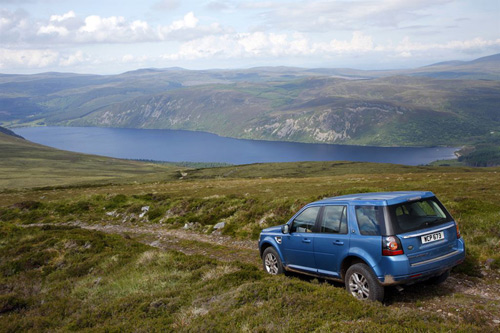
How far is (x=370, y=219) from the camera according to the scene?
9.82m

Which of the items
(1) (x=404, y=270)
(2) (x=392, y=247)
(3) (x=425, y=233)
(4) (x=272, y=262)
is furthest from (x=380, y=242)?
(4) (x=272, y=262)

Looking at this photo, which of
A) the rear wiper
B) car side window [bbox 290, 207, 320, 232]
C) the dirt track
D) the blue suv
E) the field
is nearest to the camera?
the field

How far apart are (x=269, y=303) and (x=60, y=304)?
24.1 ft

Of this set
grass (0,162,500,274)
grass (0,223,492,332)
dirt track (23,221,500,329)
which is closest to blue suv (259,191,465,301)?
dirt track (23,221,500,329)

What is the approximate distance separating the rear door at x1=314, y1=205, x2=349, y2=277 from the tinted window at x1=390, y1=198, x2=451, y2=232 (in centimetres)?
149

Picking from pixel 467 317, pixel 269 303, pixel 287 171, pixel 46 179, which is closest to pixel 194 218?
pixel 269 303

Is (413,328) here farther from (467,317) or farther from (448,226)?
(448,226)

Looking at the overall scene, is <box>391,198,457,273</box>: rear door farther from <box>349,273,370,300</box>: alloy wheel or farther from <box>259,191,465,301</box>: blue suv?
<box>349,273,370,300</box>: alloy wheel

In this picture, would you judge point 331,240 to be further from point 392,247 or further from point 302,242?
point 392,247

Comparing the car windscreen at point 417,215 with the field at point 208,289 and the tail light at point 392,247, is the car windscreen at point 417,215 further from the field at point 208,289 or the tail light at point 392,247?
the field at point 208,289

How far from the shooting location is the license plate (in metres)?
9.50

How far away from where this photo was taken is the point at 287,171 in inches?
6294

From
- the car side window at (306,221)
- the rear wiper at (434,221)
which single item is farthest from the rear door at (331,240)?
the rear wiper at (434,221)

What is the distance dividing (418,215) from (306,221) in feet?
11.5
